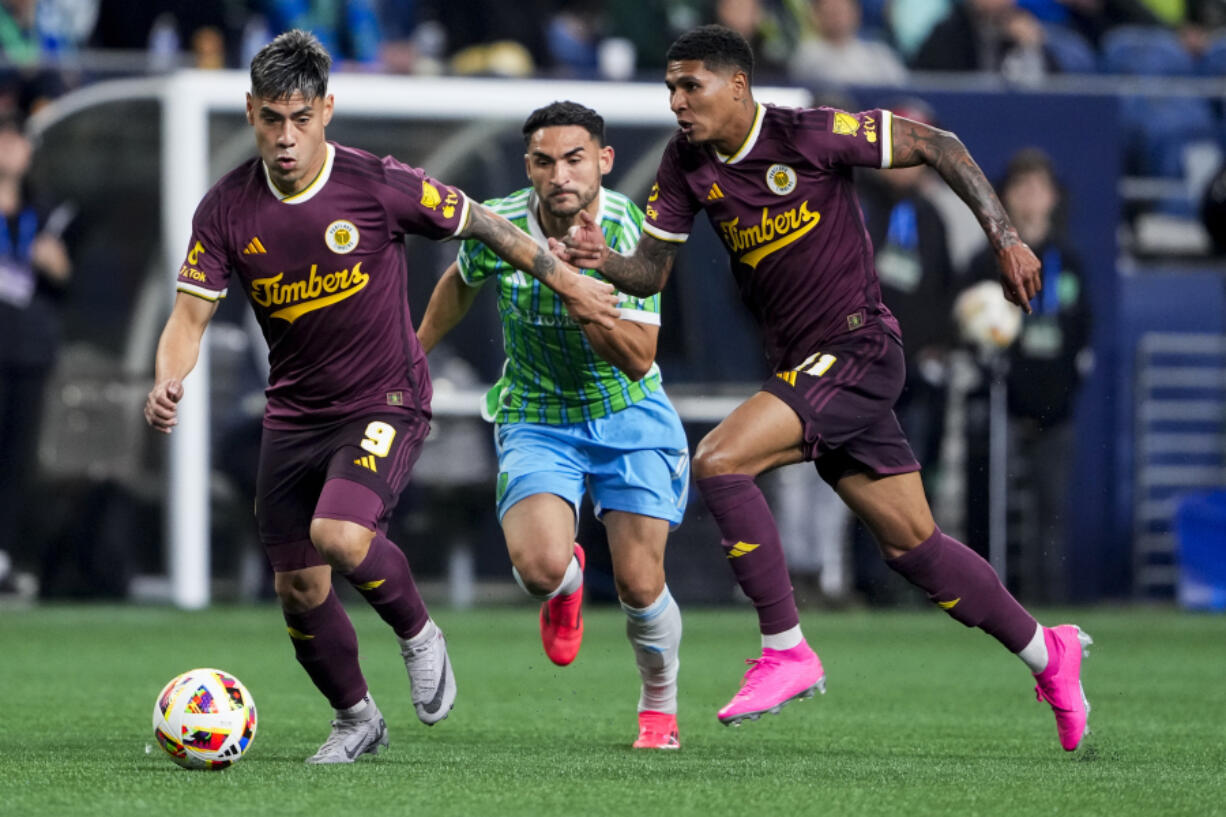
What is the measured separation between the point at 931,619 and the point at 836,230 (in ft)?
22.3

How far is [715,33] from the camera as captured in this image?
22.8ft

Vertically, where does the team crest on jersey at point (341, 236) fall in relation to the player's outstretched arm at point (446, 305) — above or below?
above

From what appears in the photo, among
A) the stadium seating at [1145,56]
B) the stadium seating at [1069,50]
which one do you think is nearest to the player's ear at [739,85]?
the stadium seating at [1069,50]

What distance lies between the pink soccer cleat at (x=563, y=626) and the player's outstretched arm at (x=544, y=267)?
114 centimetres

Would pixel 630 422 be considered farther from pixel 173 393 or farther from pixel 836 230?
pixel 173 393

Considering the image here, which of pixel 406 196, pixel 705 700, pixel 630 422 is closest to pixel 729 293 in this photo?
pixel 705 700

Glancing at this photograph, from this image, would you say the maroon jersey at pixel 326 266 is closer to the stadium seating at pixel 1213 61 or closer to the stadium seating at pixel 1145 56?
the stadium seating at pixel 1145 56

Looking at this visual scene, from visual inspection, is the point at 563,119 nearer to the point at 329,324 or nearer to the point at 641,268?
the point at 641,268

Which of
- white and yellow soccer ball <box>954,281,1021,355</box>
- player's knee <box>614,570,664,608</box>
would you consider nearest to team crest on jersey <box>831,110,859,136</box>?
player's knee <box>614,570,664,608</box>

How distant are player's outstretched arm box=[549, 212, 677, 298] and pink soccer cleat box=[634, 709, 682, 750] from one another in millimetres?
1381

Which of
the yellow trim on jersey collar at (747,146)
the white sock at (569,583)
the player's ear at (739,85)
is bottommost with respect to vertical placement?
the white sock at (569,583)

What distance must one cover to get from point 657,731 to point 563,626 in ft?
2.09

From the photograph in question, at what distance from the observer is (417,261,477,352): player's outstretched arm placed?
7406 millimetres

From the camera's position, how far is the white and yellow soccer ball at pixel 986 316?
523 inches
